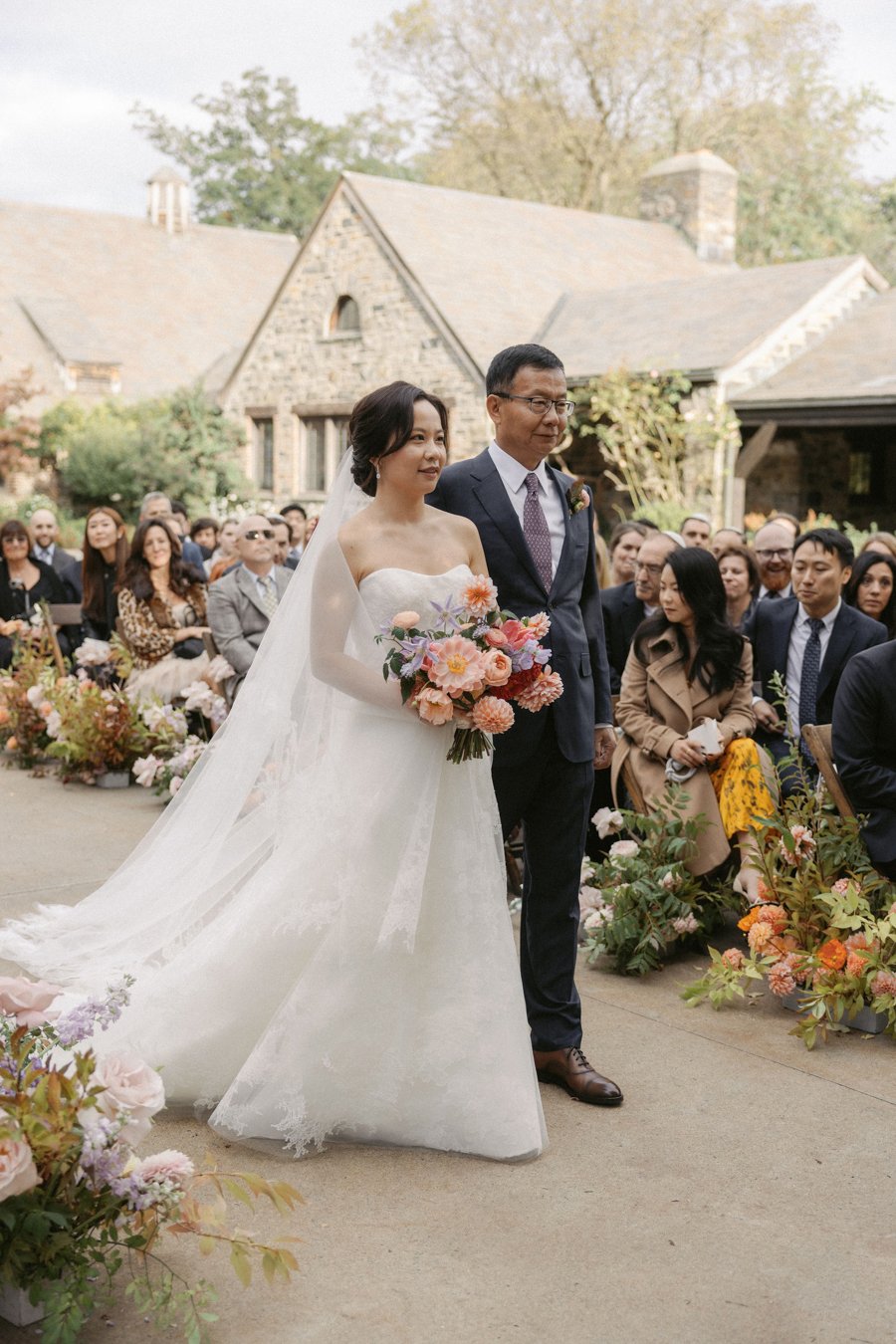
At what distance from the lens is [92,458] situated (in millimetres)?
31312

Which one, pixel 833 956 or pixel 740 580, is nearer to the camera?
pixel 833 956

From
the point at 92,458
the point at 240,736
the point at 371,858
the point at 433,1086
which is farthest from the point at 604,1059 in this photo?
the point at 92,458

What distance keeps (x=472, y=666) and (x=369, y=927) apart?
825 mm

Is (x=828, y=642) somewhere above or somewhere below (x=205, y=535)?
below

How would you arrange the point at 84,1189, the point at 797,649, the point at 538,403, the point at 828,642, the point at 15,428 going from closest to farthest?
the point at 84,1189
the point at 538,403
the point at 828,642
the point at 797,649
the point at 15,428

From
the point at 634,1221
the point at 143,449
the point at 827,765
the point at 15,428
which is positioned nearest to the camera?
the point at 634,1221

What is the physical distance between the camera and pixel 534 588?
4.33 meters

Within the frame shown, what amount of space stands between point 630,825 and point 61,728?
15.9 feet

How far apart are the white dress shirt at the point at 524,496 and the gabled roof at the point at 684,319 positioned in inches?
668

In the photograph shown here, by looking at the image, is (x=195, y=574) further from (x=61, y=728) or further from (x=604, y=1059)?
(x=604, y=1059)

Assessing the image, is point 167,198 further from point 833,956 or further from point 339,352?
point 833,956

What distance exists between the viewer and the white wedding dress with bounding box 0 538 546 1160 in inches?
153

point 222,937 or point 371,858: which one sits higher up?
point 371,858

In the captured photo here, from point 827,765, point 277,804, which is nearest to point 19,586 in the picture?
point 277,804
